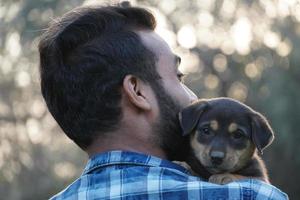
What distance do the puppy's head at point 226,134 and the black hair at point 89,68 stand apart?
62 cm

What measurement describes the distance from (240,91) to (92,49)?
1486cm

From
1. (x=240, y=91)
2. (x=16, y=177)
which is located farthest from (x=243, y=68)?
(x=16, y=177)

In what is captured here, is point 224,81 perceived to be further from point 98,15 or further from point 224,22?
point 98,15

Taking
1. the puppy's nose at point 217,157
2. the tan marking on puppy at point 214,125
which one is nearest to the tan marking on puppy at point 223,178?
the puppy's nose at point 217,157

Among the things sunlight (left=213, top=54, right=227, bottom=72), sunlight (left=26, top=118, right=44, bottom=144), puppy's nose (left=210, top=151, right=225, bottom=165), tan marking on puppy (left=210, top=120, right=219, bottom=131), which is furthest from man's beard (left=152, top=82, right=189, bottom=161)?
sunlight (left=26, top=118, right=44, bottom=144)

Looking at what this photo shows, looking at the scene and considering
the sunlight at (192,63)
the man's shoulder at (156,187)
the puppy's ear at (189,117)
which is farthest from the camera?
the sunlight at (192,63)

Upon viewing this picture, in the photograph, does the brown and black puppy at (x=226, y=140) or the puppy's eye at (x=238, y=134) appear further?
the puppy's eye at (x=238, y=134)

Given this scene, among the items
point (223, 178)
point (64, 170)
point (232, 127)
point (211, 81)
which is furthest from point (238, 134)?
point (64, 170)

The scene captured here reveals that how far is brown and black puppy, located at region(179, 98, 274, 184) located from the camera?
417 centimetres

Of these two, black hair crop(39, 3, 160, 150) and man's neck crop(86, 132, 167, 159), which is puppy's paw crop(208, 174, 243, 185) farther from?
black hair crop(39, 3, 160, 150)

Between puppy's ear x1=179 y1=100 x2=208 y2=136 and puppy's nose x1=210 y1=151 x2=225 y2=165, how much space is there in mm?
225

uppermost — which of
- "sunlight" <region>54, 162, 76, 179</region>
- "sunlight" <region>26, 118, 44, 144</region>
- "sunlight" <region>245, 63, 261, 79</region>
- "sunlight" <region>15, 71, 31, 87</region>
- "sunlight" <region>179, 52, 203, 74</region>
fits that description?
"sunlight" <region>245, 63, 261, 79</region>

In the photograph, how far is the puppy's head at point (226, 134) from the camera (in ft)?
13.8

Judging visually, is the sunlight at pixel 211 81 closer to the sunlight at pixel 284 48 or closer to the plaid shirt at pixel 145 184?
the sunlight at pixel 284 48
